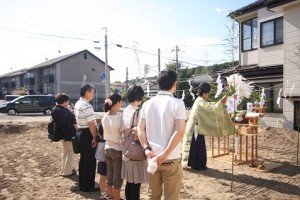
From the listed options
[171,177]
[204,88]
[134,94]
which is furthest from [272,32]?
[171,177]

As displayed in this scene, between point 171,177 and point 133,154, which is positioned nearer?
point 171,177

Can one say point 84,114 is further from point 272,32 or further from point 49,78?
point 49,78

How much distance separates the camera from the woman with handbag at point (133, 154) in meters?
3.37

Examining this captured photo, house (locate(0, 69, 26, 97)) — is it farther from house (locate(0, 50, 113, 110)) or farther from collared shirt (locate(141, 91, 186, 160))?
collared shirt (locate(141, 91, 186, 160))

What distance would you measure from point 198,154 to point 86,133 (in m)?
2.76

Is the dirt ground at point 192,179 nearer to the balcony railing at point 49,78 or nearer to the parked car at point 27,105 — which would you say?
the parked car at point 27,105

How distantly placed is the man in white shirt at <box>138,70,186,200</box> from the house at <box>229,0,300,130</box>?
789cm

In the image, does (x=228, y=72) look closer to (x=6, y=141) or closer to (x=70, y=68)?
(x=6, y=141)

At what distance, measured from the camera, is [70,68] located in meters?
38.2

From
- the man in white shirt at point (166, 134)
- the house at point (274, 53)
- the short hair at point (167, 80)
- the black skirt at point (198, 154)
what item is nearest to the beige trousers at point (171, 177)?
the man in white shirt at point (166, 134)

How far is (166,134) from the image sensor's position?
279 centimetres

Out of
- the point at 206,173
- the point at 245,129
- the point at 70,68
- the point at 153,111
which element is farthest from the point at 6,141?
the point at 70,68

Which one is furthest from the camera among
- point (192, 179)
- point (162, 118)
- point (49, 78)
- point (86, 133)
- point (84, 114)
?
point (49, 78)

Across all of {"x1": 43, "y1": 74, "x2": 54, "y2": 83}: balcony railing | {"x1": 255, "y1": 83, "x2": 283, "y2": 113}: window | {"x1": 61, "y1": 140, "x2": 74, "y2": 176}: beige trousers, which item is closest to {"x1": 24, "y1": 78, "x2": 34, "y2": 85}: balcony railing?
{"x1": 43, "y1": 74, "x2": 54, "y2": 83}: balcony railing
